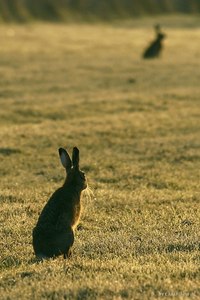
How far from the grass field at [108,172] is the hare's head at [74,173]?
77 cm

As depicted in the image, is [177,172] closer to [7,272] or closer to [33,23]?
[7,272]

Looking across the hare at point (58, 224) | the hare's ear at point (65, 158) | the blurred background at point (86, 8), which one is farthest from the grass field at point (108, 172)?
the blurred background at point (86, 8)

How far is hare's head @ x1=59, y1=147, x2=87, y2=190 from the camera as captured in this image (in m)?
8.38

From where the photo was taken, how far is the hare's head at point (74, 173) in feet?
27.5

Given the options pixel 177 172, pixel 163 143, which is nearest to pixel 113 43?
pixel 163 143

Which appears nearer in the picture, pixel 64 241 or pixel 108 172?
pixel 64 241

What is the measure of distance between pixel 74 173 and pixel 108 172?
17.4 ft

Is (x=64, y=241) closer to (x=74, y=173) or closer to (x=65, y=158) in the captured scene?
(x=74, y=173)

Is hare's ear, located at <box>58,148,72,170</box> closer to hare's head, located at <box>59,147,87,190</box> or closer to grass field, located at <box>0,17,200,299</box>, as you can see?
hare's head, located at <box>59,147,87,190</box>

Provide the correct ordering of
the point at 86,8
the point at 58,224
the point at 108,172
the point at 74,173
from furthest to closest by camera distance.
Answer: the point at 86,8 < the point at 108,172 < the point at 74,173 < the point at 58,224

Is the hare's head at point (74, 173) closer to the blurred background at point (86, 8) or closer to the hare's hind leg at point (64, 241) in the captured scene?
the hare's hind leg at point (64, 241)

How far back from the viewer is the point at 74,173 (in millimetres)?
8469

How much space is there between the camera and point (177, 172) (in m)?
13.8

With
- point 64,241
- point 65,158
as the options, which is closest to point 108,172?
point 65,158
